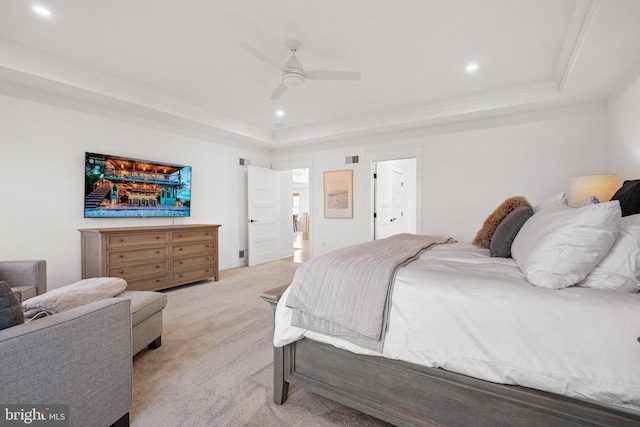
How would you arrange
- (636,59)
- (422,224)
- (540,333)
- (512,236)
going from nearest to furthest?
1. (540,333)
2. (512,236)
3. (636,59)
4. (422,224)

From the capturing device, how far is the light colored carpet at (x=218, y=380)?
4.82 ft

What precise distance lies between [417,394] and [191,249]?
368 centimetres

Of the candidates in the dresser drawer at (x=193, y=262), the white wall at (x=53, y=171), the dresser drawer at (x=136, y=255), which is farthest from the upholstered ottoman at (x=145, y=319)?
the white wall at (x=53, y=171)

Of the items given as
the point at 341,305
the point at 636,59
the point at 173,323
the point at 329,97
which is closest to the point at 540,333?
the point at 341,305

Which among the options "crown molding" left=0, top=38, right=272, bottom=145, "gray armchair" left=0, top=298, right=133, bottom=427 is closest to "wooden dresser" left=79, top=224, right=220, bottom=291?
"crown molding" left=0, top=38, right=272, bottom=145

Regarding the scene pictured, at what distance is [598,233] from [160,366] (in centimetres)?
254

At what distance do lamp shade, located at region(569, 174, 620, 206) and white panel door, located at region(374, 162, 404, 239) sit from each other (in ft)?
9.34

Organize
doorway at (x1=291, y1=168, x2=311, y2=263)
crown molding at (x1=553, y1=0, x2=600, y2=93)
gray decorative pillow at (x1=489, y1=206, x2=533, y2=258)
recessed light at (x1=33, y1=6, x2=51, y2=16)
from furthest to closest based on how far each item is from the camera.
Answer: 1. doorway at (x1=291, y1=168, x2=311, y2=263)
2. recessed light at (x1=33, y1=6, x2=51, y2=16)
3. crown molding at (x1=553, y1=0, x2=600, y2=93)
4. gray decorative pillow at (x1=489, y1=206, x2=533, y2=258)

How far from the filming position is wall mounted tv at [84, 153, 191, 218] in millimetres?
3553

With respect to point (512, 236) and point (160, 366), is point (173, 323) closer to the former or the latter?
point (160, 366)

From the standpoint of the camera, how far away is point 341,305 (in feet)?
4.48

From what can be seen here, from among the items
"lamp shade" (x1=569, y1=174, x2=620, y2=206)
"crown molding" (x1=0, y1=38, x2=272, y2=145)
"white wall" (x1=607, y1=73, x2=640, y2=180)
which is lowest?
"lamp shade" (x1=569, y1=174, x2=620, y2=206)

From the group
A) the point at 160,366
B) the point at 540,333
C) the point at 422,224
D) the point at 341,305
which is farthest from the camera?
the point at 422,224

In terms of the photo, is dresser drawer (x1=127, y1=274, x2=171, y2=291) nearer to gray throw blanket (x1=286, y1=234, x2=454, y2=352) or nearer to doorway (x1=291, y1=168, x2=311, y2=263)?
gray throw blanket (x1=286, y1=234, x2=454, y2=352)
